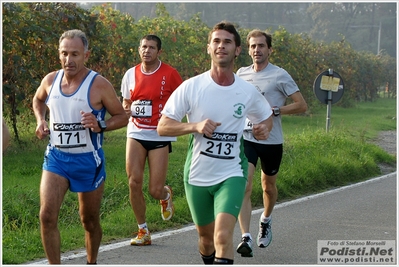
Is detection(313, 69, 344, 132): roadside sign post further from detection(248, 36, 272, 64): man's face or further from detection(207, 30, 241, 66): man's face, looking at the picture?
detection(207, 30, 241, 66): man's face

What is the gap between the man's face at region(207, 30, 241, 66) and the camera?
6496 mm

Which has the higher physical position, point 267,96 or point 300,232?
point 267,96

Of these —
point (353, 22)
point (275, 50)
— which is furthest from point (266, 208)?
point (353, 22)

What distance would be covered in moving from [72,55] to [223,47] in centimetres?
127

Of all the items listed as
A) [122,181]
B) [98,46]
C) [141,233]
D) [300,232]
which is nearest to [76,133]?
[141,233]

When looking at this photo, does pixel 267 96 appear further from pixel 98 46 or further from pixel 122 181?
pixel 98 46

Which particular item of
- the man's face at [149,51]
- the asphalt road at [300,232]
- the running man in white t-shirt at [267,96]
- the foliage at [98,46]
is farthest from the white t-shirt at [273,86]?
the foliage at [98,46]

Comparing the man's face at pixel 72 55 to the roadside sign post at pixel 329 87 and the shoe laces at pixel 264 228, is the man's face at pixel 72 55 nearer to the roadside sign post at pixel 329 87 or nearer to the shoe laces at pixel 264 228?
the shoe laces at pixel 264 228

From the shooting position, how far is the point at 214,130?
636cm

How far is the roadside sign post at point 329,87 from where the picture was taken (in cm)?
1798

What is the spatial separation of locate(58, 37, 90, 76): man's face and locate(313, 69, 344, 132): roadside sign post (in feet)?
37.7

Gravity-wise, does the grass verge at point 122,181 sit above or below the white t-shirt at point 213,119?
below

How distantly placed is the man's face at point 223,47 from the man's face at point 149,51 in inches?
98.5

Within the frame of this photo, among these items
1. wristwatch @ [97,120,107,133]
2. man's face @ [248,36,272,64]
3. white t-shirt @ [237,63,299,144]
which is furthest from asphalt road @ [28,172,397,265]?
man's face @ [248,36,272,64]
